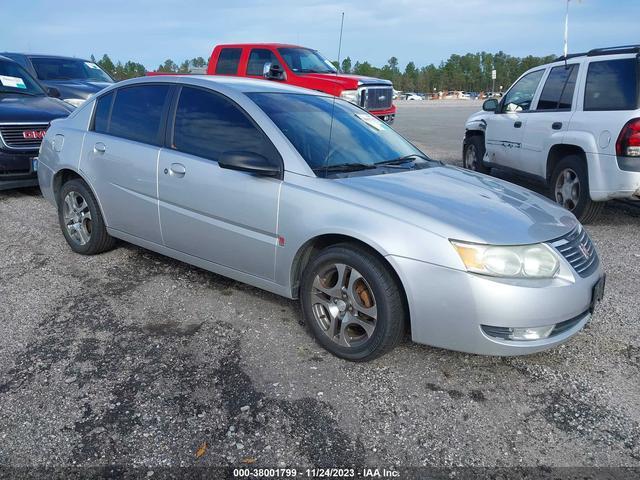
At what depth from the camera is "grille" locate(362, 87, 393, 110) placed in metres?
12.1

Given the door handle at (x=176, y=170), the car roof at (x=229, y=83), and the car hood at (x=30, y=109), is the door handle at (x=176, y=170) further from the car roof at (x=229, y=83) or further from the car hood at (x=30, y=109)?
the car hood at (x=30, y=109)

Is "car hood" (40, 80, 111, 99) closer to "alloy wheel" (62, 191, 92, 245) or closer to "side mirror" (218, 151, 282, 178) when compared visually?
"alloy wheel" (62, 191, 92, 245)

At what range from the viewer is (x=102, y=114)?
4.98 meters

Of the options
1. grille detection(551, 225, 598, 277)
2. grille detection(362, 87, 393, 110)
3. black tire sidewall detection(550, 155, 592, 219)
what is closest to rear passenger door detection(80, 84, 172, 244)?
grille detection(551, 225, 598, 277)

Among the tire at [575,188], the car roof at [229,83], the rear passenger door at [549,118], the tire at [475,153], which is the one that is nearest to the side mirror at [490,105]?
the rear passenger door at [549,118]

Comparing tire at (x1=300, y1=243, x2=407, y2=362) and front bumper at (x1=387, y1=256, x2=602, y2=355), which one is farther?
tire at (x1=300, y1=243, x2=407, y2=362)

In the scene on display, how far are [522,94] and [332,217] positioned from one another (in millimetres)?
5589

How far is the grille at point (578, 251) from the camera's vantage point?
322cm

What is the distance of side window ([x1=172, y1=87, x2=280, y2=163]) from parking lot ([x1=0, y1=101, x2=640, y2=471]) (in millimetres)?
1126

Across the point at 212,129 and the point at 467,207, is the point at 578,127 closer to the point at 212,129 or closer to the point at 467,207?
the point at 467,207

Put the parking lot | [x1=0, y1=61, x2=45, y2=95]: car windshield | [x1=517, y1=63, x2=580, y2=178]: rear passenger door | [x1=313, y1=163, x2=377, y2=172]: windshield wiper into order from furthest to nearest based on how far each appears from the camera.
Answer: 1. [x1=0, y1=61, x2=45, y2=95]: car windshield
2. [x1=517, y1=63, x2=580, y2=178]: rear passenger door
3. [x1=313, y1=163, x2=377, y2=172]: windshield wiper
4. the parking lot

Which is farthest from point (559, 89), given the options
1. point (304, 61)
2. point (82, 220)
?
point (304, 61)

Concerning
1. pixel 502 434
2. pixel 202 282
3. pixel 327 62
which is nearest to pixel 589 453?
pixel 502 434

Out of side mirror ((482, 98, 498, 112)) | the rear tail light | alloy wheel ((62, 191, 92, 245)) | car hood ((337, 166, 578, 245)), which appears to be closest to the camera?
car hood ((337, 166, 578, 245))
